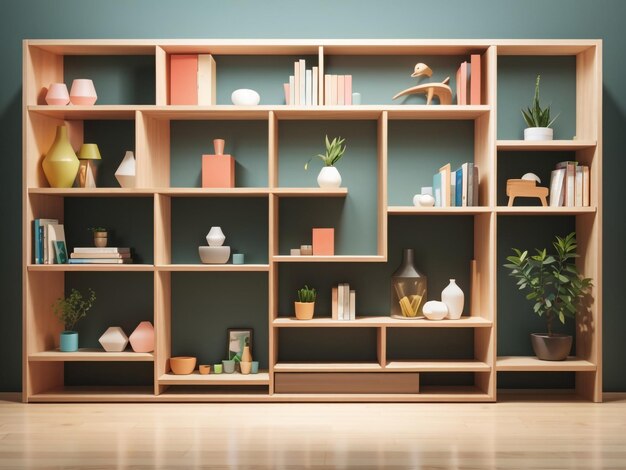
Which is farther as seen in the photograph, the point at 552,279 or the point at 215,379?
the point at 552,279

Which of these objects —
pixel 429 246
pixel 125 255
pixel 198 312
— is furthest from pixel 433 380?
pixel 125 255

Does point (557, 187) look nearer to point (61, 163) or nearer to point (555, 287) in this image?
point (555, 287)

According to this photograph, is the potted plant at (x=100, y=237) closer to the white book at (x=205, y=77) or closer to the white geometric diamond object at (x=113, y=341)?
the white geometric diamond object at (x=113, y=341)

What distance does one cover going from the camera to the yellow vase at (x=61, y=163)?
3.77 m

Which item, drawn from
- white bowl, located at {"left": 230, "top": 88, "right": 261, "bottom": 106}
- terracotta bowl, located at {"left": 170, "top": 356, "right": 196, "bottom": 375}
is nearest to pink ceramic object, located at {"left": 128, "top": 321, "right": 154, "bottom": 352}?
terracotta bowl, located at {"left": 170, "top": 356, "right": 196, "bottom": 375}

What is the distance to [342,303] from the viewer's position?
383 centimetres

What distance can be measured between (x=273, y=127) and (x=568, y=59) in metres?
1.98

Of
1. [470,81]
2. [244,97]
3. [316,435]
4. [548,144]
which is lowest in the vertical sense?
[316,435]

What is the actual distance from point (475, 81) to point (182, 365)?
249 cm

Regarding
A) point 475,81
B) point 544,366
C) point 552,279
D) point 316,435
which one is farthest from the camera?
point 552,279

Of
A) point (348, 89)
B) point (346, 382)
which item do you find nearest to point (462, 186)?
point (348, 89)

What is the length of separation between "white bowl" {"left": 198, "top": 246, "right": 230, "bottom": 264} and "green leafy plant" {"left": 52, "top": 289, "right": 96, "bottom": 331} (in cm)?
79

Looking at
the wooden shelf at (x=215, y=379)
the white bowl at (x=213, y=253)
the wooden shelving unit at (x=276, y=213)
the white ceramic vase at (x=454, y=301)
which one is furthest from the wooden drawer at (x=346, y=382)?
the white bowl at (x=213, y=253)

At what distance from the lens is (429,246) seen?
4.07m
